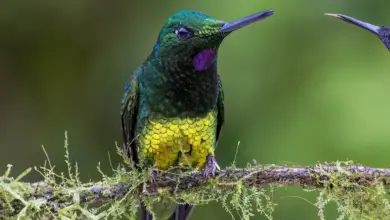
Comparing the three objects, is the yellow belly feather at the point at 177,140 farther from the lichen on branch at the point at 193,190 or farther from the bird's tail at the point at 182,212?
the bird's tail at the point at 182,212

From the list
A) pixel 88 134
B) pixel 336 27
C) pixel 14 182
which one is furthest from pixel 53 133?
pixel 14 182

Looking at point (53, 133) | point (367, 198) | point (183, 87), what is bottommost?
point (53, 133)

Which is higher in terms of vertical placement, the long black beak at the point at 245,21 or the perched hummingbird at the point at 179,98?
the long black beak at the point at 245,21

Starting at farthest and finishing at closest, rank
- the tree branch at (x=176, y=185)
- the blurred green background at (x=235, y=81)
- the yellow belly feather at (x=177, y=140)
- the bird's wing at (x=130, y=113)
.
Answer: the blurred green background at (x=235, y=81) → the bird's wing at (x=130, y=113) → the yellow belly feather at (x=177, y=140) → the tree branch at (x=176, y=185)

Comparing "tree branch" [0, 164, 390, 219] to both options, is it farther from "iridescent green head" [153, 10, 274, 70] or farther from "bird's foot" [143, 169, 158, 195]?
"iridescent green head" [153, 10, 274, 70]

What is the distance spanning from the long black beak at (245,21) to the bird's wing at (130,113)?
0.60m

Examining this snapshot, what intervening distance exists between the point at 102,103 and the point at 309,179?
7.97 feet

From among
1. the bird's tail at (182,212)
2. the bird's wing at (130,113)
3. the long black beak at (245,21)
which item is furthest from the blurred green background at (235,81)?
the long black beak at (245,21)

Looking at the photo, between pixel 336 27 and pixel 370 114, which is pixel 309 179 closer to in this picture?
pixel 370 114

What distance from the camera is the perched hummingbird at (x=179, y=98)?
2537mm

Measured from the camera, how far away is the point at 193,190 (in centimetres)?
249

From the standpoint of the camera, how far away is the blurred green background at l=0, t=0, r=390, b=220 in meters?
4.07

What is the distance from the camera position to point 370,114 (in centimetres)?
400

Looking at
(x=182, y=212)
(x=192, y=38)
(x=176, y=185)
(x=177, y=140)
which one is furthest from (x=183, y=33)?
(x=182, y=212)
